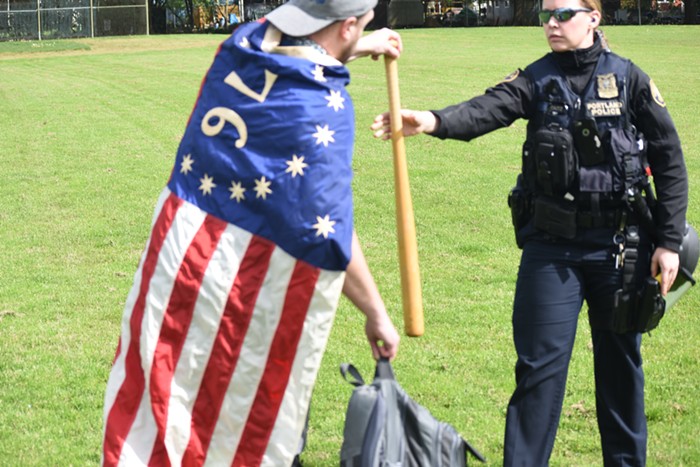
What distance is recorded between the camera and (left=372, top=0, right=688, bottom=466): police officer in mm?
4445

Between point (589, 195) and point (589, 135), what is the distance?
0.24m

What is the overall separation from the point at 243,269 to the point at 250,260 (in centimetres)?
4

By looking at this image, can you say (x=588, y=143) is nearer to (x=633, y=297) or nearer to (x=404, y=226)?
(x=633, y=297)

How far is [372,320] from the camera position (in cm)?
381

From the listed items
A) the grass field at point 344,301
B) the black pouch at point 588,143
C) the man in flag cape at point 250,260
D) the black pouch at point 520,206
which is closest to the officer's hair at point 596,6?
the black pouch at point 588,143

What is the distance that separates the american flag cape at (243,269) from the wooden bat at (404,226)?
0.31m

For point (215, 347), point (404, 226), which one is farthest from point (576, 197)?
point (215, 347)

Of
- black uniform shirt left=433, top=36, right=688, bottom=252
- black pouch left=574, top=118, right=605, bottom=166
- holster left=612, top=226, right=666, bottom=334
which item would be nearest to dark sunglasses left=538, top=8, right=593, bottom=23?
black uniform shirt left=433, top=36, right=688, bottom=252

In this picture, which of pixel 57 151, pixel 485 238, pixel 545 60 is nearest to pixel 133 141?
pixel 57 151

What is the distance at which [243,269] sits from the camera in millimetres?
3615

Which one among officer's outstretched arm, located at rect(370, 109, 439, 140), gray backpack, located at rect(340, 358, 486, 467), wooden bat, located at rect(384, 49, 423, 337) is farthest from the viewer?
officer's outstretched arm, located at rect(370, 109, 439, 140)

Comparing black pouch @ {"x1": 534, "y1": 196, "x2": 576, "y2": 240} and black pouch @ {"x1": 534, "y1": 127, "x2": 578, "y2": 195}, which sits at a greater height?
black pouch @ {"x1": 534, "y1": 127, "x2": 578, "y2": 195}

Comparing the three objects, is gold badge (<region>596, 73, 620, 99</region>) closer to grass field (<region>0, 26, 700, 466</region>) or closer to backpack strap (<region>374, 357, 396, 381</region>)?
backpack strap (<region>374, 357, 396, 381</region>)

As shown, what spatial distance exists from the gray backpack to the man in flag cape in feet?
0.61
